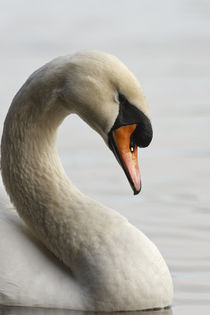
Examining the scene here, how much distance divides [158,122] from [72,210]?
322cm

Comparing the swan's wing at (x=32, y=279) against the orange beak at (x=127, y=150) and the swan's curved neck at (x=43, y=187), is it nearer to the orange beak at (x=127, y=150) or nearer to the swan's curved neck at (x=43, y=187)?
the swan's curved neck at (x=43, y=187)

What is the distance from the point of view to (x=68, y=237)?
22.3 ft

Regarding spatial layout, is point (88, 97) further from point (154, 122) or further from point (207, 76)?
point (207, 76)

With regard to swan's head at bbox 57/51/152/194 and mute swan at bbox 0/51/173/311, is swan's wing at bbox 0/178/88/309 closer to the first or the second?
mute swan at bbox 0/51/173/311

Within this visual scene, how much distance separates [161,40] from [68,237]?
582 cm

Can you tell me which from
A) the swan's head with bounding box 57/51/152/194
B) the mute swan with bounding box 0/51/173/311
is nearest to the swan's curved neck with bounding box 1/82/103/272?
the mute swan with bounding box 0/51/173/311

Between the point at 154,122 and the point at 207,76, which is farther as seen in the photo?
the point at 207,76

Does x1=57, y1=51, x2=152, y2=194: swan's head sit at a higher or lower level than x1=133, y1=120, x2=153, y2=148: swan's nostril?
higher

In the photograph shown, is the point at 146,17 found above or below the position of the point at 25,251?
above

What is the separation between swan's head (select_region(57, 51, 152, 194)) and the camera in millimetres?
6348

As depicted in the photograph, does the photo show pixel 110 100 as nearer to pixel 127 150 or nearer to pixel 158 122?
pixel 127 150

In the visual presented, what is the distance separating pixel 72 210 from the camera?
684cm

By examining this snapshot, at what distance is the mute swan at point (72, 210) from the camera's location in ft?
21.0

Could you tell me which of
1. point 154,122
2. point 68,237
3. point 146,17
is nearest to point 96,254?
point 68,237
